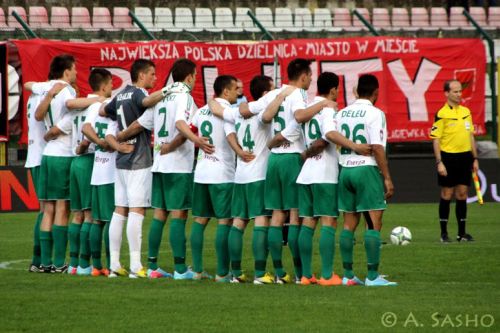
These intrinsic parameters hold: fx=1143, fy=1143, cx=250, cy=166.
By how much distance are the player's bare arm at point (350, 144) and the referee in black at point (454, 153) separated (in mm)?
5654

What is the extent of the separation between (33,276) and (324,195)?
137 inches

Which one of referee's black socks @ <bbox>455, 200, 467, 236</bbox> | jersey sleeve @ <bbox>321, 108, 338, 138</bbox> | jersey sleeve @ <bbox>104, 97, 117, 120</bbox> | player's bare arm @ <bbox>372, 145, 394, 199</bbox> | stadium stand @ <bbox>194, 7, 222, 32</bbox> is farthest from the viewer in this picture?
stadium stand @ <bbox>194, 7, 222, 32</bbox>

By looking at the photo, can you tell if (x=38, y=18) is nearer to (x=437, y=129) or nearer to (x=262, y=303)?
(x=437, y=129)

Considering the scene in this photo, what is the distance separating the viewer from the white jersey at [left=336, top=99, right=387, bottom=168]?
11.1 m

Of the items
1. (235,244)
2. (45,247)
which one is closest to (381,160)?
(235,244)

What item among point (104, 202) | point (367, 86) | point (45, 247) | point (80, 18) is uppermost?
point (80, 18)

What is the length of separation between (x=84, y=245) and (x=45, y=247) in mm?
621

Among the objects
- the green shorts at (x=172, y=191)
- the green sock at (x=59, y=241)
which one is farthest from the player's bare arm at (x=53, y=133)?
the green shorts at (x=172, y=191)

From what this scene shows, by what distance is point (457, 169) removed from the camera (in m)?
16.8

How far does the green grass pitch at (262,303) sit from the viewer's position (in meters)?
8.87

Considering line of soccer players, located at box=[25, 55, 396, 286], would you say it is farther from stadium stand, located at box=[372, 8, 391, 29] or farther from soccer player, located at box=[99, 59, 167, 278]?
stadium stand, located at box=[372, 8, 391, 29]

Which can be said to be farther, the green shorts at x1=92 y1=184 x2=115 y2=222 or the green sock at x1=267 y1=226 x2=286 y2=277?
the green shorts at x1=92 y1=184 x2=115 y2=222

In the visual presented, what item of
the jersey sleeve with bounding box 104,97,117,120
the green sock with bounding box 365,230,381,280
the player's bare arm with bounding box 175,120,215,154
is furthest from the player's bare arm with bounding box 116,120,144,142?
the green sock with bounding box 365,230,381,280

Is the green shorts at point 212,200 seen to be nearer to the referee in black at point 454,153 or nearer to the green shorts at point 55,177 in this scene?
the green shorts at point 55,177
